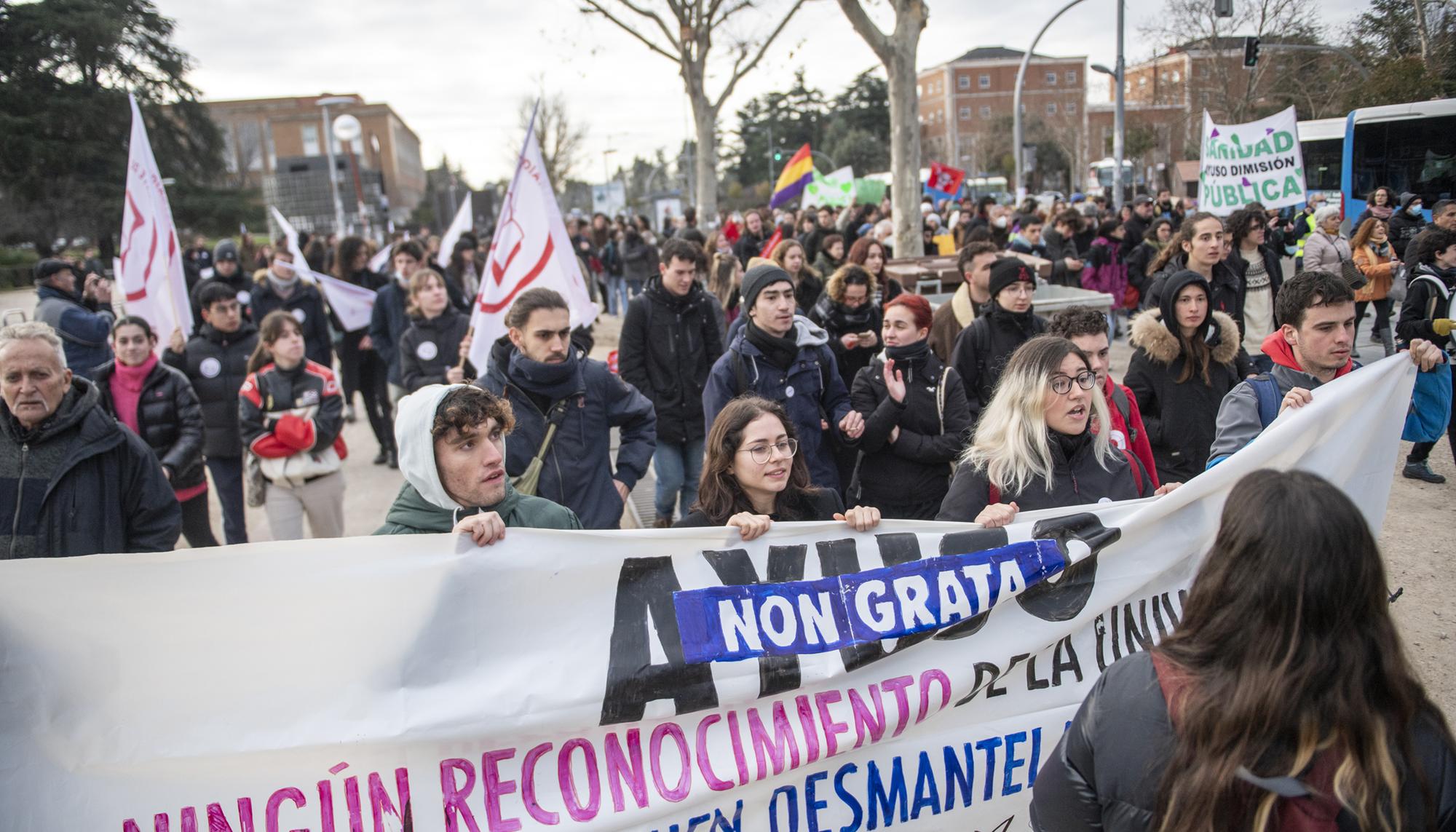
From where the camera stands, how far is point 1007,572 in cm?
271

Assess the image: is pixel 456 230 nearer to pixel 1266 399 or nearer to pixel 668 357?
pixel 668 357

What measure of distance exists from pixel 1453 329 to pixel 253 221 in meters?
56.2

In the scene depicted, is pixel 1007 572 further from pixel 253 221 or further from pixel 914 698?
pixel 253 221

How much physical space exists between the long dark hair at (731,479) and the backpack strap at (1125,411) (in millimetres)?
1284

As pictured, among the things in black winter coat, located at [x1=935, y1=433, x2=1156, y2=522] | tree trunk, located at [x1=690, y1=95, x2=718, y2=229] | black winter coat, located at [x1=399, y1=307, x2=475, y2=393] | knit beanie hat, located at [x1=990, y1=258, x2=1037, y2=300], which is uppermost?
tree trunk, located at [x1=690, y1=95, x2=718, y2=229]

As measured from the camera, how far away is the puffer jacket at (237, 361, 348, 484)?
195 inches

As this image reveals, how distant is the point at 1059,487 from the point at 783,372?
5.82 feet

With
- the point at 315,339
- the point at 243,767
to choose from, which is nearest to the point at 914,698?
the point at 243,767

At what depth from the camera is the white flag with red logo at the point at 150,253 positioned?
6.01 m

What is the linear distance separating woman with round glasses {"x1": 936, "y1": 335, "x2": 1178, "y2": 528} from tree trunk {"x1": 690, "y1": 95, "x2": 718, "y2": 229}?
21.5 meters

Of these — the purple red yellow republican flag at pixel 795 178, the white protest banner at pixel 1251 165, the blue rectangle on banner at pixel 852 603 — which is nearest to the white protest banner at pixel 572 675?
the blue rectangle on banner at pixel 852 603

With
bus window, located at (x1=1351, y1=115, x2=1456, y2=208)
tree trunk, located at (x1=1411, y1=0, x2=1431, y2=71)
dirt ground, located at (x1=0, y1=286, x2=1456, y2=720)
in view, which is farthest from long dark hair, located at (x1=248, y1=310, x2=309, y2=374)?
bus window, located at (x1=1351, y1=115, x2=1456, y2=208)

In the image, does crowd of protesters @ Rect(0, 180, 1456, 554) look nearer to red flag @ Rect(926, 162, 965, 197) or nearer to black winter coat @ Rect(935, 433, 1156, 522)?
black winter coat @ Rect(935, 433, 1156, 522)

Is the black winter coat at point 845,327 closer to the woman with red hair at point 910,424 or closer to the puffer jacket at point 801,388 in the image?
the puffer jacket at point 801,388
